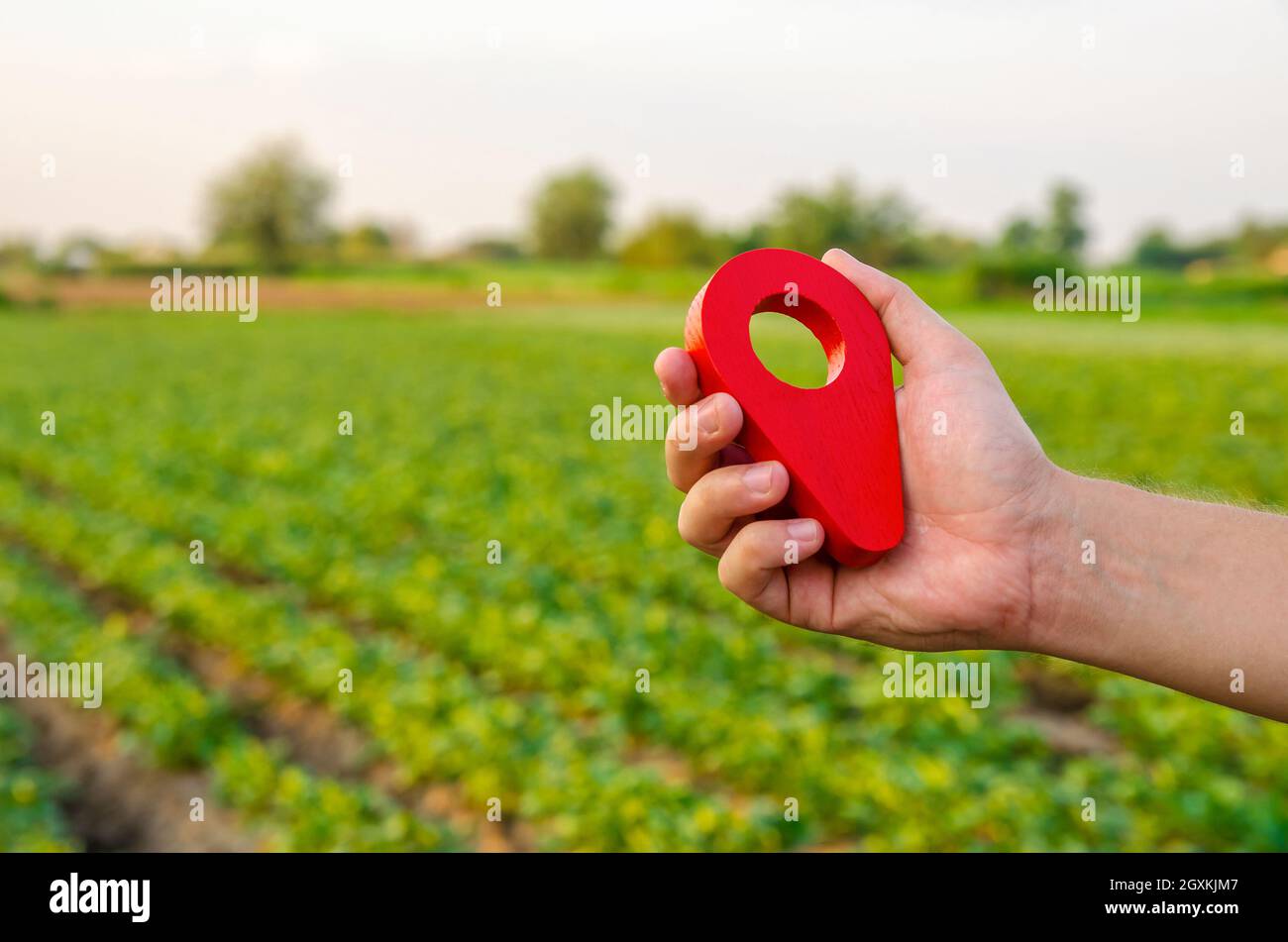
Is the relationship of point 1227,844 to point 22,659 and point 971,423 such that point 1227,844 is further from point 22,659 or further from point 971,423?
point 22,659

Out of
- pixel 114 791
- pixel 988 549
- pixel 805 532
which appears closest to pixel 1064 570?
pixel 988 549

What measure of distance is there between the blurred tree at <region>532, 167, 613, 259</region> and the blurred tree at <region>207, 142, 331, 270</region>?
15282 mm

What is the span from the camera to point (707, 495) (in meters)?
2.01

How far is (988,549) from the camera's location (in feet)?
6.73

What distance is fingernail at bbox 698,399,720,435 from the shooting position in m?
1.89

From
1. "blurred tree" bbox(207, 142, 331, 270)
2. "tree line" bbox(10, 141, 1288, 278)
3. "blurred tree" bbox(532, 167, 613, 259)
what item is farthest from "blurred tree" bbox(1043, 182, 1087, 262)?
"blurred tree" bbox(207, 142, 331, 270)

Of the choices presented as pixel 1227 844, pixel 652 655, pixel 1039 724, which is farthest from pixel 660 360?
pixel 1039 724

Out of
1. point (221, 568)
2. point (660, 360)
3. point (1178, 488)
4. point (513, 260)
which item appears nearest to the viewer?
point (660, 360)

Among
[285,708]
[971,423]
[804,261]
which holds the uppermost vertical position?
[804,261]

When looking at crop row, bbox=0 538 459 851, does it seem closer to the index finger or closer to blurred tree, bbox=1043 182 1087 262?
the index finger

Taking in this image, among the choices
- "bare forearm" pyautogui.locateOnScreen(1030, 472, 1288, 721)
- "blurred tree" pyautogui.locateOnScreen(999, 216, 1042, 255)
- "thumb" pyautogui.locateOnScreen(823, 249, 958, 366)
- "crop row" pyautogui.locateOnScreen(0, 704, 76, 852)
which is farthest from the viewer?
"blurred tree" pyautogui.locateOnScreen(999, 216, 1042, 255)

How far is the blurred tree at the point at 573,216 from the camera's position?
74.3 m

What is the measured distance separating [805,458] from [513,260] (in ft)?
216

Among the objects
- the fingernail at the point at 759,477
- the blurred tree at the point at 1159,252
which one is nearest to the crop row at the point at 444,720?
the fingernail at the point at 759,477
